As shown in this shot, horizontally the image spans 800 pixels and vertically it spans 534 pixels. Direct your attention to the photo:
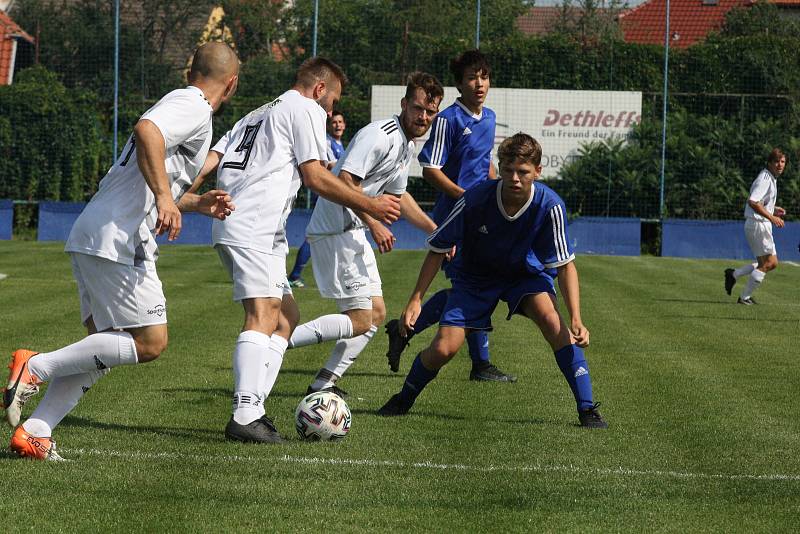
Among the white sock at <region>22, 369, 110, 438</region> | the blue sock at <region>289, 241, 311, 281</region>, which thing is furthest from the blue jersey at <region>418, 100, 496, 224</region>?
the blue sock at <region>289, 241, 311, 281</region>

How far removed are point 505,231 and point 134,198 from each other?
2.26 metres

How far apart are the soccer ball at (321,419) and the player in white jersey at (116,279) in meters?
0.94

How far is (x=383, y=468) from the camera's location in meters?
5.57

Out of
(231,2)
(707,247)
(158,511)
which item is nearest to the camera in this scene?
(158,511)

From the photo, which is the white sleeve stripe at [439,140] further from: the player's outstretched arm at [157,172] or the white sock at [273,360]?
the player's outstretched arm at [157,172]

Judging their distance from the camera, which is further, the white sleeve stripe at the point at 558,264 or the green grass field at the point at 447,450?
the white sleeve stripe at the point at 558,264

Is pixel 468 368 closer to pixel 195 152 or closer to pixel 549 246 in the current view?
pixel 549 246

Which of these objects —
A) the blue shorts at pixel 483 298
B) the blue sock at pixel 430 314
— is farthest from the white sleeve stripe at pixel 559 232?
the blue sock at pixel 430 314

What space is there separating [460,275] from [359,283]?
87 cm

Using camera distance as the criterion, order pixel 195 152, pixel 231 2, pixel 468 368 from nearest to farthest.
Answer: pixel 195 152 < pixel 468 368 < pixel 231 2

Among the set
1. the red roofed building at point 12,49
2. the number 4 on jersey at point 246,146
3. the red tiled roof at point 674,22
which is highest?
the red tiled roof at point 674,22

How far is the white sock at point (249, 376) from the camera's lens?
6.07m

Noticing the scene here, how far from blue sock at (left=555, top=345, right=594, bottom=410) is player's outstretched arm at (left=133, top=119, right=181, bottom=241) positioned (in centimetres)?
264

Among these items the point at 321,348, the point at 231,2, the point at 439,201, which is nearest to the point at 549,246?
the point at 439,201
